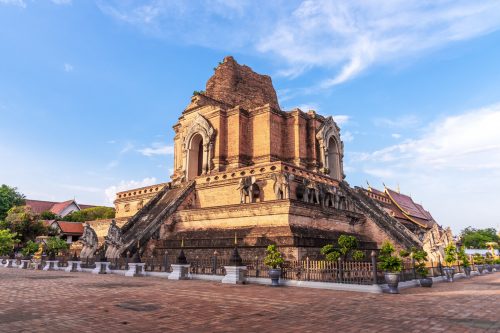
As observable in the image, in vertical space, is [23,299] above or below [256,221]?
below

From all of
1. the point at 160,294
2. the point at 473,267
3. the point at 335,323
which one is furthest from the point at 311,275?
the point at 473,267

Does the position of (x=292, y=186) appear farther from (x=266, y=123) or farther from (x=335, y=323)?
(x=335, y=323)

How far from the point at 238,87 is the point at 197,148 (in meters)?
7.60

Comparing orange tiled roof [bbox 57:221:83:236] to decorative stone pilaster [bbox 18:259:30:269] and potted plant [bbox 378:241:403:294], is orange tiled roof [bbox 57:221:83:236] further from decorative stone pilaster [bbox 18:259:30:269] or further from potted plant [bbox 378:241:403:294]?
potted plant [bbox 378:241:403:294]

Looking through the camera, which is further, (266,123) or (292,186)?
(266,123)

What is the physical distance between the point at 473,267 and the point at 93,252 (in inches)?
964

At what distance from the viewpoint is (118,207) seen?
34406mm

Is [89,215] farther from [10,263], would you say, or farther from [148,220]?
[148,220]

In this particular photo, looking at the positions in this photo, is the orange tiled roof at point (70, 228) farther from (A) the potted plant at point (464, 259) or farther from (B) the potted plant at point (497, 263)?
(B) the potted plant at point (497, 263)

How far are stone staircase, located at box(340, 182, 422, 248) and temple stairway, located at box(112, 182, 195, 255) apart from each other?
457 inches

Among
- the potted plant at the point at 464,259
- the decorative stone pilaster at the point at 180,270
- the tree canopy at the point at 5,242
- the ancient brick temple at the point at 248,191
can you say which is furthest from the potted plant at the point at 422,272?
the tree canopy at the point at 5,242

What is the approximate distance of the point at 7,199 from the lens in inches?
1832

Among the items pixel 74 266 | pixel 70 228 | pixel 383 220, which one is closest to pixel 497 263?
pixel 383 220

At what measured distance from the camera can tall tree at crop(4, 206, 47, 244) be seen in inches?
1453
